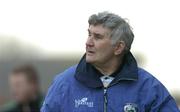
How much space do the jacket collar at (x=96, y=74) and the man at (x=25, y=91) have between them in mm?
2110

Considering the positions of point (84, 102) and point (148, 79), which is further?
point (148, 79)

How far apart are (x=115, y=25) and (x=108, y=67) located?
0.37 meters

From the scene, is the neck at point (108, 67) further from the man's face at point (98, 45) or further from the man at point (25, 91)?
the man at point (25, 91)

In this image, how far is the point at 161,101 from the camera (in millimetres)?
8297

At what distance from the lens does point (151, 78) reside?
27.5 feet

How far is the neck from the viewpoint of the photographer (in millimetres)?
8359

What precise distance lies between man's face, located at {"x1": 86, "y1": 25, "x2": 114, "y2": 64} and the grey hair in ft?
0.12

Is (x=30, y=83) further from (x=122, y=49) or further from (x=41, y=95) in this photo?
(x=122, y=49)

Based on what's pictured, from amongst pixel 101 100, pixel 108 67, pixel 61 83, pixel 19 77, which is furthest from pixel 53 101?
pixel 19 77

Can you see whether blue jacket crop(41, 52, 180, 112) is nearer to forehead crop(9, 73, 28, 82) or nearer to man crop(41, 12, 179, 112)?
man crop(41, 12, 179, 112)

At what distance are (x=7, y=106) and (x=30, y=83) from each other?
539 millimetres

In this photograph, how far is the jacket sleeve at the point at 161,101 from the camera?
827 cm

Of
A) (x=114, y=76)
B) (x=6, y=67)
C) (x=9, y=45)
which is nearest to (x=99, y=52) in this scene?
(x=114, y=76)

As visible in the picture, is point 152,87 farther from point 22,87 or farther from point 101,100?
point 22,87
